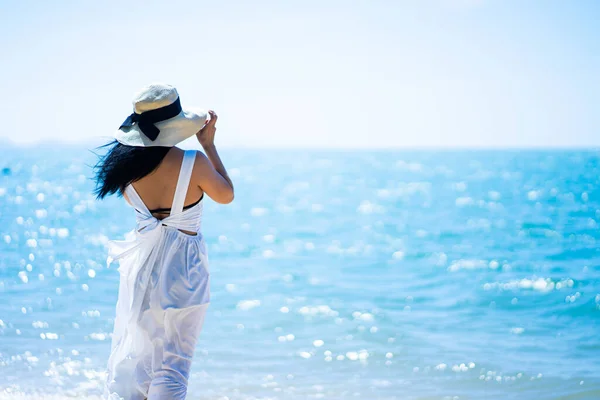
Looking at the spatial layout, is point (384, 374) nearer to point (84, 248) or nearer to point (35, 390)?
point (35, 390)

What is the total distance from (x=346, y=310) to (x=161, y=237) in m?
6.06

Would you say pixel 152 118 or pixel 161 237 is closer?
pixel 152 118

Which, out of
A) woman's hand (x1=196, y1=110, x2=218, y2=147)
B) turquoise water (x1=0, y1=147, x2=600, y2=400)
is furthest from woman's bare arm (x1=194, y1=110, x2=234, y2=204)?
turquoise water (x1=0, y1=147, x2=600, y2=400)

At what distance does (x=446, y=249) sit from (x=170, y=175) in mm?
13016

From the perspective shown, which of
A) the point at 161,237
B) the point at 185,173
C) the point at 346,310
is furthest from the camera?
the point at 346,310

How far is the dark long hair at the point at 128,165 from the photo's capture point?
259 cm

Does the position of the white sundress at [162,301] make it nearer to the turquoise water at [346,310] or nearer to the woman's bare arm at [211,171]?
the woman's bare arm at [211,171]

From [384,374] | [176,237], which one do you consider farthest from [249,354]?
[176,237]

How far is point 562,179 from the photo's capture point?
144 ft

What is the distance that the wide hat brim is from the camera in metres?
2.56

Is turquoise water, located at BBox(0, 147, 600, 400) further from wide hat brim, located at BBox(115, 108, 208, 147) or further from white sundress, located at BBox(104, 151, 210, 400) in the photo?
wide hat brim, located at BBox(115, 108, 208, 147)

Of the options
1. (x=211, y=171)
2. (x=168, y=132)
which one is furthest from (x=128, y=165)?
(x=211, y=171)

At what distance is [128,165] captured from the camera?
2586 mm

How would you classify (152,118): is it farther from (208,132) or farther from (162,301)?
(162,301)
